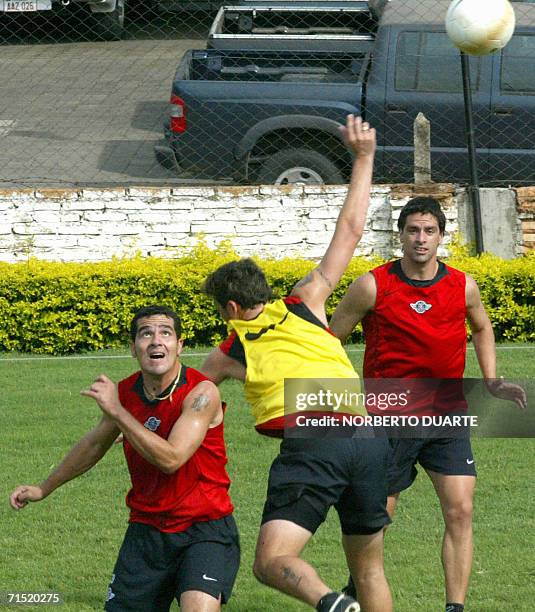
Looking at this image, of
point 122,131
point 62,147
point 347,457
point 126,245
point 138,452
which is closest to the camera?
point 138,452

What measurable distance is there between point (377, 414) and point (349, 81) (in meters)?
6.76

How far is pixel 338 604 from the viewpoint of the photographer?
13.4ft

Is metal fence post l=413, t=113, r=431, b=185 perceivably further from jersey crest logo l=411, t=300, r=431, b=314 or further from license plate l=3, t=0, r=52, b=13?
license plate l=3, t=0, r=52, b=13

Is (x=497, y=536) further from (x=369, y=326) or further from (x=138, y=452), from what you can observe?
(x=138, y=452)

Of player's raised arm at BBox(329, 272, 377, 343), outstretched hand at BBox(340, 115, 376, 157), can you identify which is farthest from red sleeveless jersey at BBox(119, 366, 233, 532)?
outstretched hand at BBox(340, 115, 376, 157)

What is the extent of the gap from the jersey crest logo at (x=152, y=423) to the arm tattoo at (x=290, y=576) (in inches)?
28.3

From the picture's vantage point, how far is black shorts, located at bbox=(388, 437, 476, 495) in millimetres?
5559

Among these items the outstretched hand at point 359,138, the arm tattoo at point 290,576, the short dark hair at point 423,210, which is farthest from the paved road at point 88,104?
the arm tattoo at point 290,576

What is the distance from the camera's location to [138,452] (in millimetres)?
4316

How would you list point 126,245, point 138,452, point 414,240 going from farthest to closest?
1. point 126,245
2. point 414,240
3. point 138,452

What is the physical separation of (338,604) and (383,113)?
8.14 metres

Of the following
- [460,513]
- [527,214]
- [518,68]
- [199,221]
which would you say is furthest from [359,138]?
[518,68]

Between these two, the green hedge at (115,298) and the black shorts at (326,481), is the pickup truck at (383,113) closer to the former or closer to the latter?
the green hedge at (115,298)

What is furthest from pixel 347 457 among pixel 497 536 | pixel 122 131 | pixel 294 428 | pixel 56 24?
pixel 56 24
